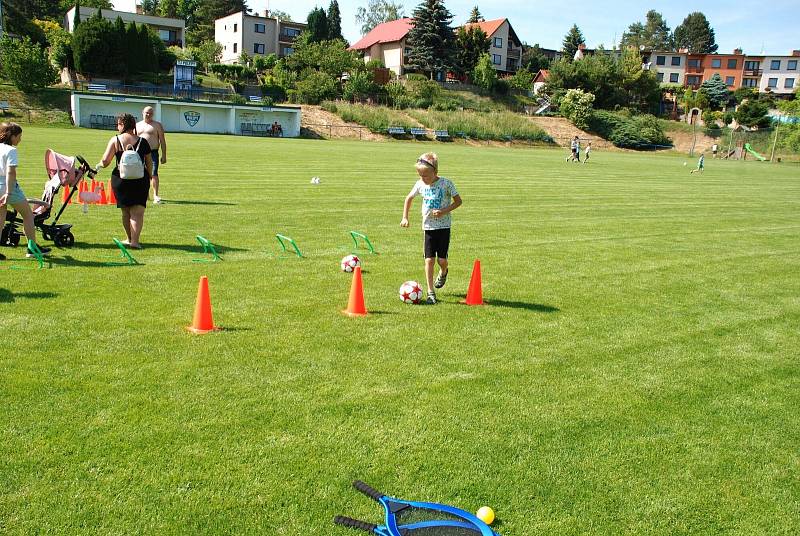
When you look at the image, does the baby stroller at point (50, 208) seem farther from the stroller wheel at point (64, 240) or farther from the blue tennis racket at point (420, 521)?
the blue tennis racket at point (420, 521)

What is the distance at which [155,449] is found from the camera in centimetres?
430

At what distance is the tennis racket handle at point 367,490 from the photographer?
3.93 metres

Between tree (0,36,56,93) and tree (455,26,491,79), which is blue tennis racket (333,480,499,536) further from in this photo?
tree (455,26,491,79)

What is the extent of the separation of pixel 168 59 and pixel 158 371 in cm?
7693

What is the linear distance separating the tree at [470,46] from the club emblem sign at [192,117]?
1817 inches

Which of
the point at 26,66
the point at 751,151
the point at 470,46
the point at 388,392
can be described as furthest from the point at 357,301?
the point at 470,46

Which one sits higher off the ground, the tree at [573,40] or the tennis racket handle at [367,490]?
the tree at [573,40]

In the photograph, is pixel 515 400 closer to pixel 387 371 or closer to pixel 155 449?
pixel 387 371

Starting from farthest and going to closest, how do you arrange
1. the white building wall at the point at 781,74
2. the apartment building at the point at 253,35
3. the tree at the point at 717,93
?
the white building wall at the point at 781,74, the apartment building at the point at 253,35, the tree at the point at 717,93

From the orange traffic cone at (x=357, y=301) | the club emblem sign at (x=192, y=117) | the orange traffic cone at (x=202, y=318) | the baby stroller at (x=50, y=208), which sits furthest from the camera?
the club emblem sign at (x=192, y=117)

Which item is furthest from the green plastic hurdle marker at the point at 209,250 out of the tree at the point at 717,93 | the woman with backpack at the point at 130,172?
the tree at the point at 717,93

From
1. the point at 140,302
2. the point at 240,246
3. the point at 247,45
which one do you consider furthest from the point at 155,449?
the point at 247,45

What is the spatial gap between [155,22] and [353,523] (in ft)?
321

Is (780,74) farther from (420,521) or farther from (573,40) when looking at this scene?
(420,521)
